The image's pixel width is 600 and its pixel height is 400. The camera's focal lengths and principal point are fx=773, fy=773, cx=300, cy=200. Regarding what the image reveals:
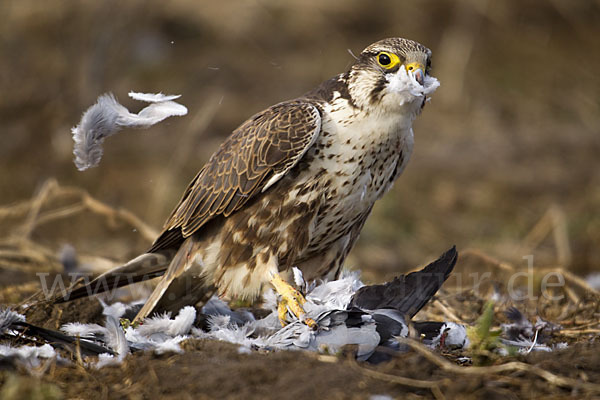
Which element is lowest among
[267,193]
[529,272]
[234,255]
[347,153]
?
[529,272]

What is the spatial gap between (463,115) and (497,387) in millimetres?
7583

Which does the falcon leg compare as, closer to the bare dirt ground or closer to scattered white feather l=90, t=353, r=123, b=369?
the bare dirt ground

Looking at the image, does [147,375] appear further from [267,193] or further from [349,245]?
[349,245]

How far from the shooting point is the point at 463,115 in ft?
31.8

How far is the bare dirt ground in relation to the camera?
255cm

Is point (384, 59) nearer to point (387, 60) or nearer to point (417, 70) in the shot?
point (387, 60)

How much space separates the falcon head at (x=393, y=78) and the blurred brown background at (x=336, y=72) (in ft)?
8.75

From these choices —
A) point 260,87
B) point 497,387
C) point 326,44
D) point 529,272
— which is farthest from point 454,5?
point 497,387

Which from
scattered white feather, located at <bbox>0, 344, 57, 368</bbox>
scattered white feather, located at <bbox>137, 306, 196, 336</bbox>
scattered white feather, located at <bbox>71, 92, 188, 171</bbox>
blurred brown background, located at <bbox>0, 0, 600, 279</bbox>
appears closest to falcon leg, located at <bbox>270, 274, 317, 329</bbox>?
scattered white feather, located at <bbox>137, 306, 196, 336</bbox>

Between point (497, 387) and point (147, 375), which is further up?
point (497, 387)

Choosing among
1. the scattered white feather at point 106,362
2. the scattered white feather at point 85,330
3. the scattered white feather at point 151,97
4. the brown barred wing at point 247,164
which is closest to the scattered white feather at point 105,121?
the scattered white feather at point 151,97

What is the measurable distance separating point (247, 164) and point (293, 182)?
0.74 feet

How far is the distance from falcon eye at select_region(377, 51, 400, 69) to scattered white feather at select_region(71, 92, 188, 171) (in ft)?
2.85

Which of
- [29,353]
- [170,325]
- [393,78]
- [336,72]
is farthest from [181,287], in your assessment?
[336,72]
